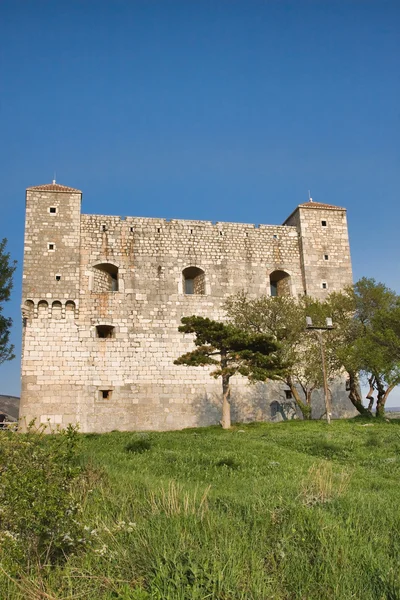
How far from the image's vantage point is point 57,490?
455 cm

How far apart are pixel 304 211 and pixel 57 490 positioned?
21.7m

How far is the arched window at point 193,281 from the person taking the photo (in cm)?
2295

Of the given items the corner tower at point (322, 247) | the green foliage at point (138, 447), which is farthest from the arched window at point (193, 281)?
the green foliage at point (138, 447)

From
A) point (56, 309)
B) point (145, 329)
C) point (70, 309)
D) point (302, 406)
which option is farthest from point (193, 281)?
Answer: point (302, 406)

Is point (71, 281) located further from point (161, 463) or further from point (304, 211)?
point (161, 463)

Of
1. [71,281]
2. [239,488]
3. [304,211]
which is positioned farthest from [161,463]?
[304,211]

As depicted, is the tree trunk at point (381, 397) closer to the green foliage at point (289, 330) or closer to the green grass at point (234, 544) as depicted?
the green foliage at point (289, 330)

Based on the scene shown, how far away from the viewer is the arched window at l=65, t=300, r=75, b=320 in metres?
21.0

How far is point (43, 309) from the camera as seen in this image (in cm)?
2091

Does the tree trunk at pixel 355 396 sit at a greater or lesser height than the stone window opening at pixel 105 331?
lesser

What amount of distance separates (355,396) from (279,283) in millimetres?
6227

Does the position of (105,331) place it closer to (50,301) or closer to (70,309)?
(70,309)

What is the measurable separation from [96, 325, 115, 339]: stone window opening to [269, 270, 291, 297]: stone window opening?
762 cm

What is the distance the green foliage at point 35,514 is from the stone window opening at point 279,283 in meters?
19.3
